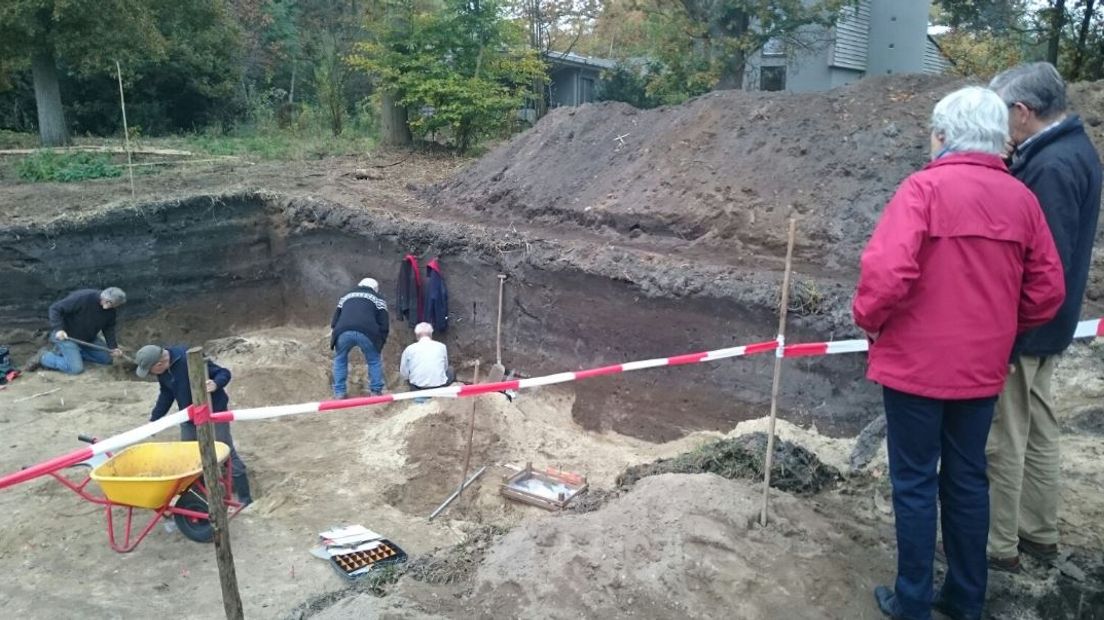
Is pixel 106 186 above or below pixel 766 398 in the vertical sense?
above

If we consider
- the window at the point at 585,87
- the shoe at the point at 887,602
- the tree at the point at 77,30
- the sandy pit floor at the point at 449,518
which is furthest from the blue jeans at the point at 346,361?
the window at the point at 585,87

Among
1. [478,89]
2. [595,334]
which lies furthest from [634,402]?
[478,89]

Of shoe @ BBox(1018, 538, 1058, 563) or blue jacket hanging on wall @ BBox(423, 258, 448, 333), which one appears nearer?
shoe @ BBox(1018, 538, 1058, 563)

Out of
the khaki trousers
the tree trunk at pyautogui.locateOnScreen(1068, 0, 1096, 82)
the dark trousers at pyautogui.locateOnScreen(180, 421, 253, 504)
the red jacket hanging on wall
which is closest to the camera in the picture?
the red jacket hanging on wall

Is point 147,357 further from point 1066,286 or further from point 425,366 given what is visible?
point 1066,286

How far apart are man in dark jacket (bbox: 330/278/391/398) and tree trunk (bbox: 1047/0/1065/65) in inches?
478

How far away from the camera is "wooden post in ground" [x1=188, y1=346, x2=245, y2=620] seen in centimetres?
346

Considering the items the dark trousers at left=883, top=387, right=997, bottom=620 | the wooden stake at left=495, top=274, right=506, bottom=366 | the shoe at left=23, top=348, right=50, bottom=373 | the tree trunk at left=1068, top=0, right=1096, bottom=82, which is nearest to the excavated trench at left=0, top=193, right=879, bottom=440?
the wooden stake at left=495, top=274, right=506, bottom=366

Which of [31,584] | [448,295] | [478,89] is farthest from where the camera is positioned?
[478,89]

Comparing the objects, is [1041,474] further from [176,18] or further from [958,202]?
[176,18]

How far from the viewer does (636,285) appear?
28.3 feet

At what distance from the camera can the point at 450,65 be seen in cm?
1602

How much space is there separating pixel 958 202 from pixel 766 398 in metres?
5.05

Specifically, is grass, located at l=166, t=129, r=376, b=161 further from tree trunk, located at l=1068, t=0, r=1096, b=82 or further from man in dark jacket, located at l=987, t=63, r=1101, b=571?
man in dark jacket, located at l=987, t=63, r=1101, b=571
